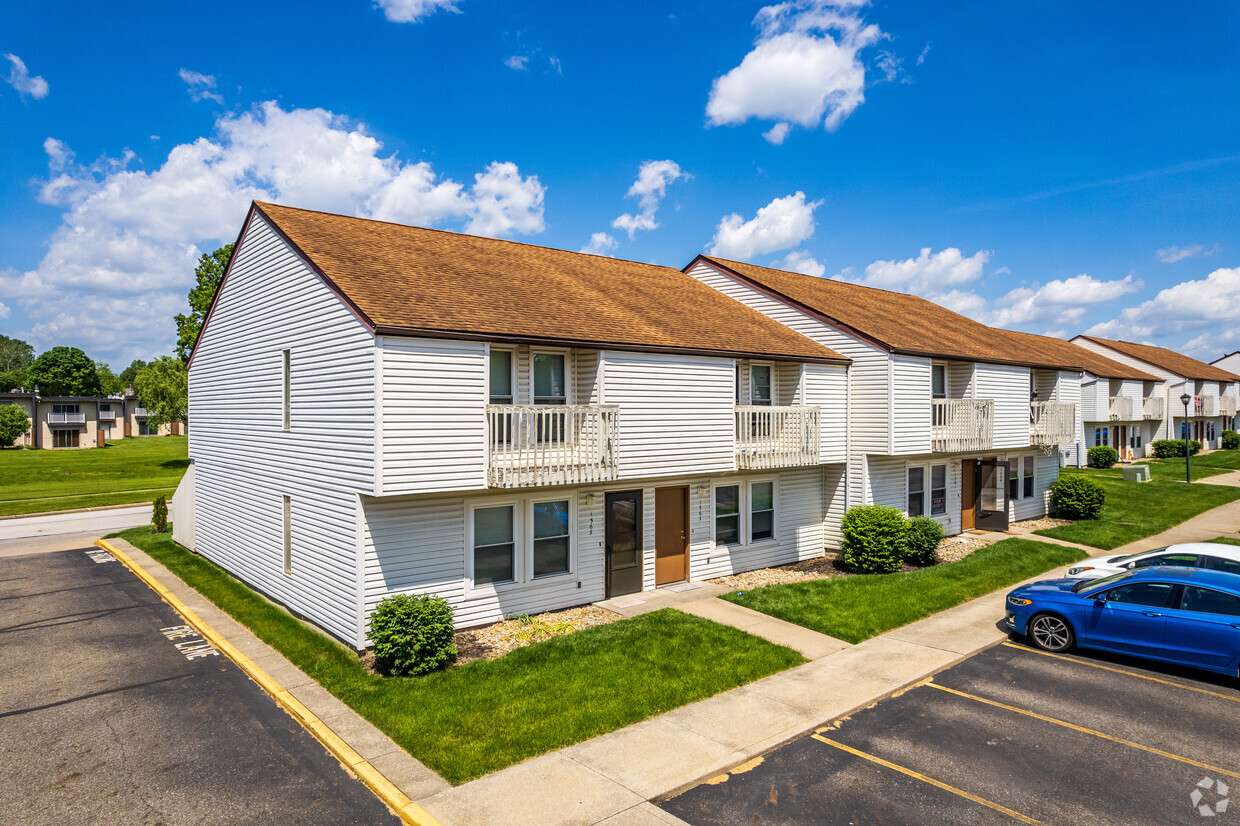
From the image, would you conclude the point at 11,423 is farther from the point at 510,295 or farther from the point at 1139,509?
the point at 1139,509

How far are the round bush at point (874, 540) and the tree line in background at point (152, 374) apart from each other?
59.6 ft

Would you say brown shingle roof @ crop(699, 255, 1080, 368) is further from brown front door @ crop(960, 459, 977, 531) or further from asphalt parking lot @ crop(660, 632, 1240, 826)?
asphalt parking lot @ crop(660, 632, 1240, 826)

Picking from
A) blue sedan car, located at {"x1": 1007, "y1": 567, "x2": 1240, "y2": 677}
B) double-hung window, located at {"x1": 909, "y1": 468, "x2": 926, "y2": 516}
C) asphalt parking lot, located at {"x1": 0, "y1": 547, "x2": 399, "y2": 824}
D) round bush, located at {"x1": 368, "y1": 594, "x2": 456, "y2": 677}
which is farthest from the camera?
double-hung window, located at {"x1": 909, "y1": 468, "x2": 926, "y2": 516}

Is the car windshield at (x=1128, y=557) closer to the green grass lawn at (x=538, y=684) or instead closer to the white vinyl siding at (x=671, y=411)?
the white vinyl siding at (x=671, y=411)

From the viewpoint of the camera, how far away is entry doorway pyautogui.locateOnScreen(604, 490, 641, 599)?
15.0 metres

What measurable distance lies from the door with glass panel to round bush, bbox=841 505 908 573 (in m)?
7.01

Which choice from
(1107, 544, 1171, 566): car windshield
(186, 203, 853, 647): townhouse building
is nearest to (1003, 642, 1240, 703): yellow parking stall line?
(1107, 544, 1171, 566): car windshield

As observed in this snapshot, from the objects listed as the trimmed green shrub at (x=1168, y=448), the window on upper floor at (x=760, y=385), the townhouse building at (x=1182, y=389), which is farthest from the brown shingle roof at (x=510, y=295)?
the townhouse building at (x=1182, y=389)

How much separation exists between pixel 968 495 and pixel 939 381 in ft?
14.1

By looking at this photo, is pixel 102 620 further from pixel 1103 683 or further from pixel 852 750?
pixel 1103 683

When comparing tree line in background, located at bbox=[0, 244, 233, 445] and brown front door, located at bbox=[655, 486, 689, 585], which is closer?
brown front door, located at bbox=[655, 486, 689, 585]

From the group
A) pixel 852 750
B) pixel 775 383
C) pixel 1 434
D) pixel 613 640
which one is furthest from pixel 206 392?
pixel 1 434

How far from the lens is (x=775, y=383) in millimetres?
18734

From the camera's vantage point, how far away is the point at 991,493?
911 inches
